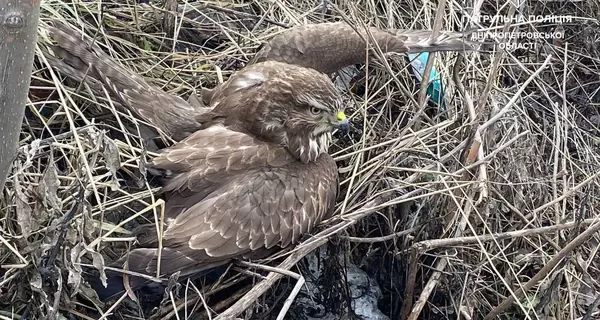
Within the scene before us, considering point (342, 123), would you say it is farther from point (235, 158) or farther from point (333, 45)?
point (333, 45)

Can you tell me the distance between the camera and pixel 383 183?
3.53 metres

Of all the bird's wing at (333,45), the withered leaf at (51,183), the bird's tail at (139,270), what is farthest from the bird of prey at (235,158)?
the withered leaf at (51,183)

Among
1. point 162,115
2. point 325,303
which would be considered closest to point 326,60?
point 162,115

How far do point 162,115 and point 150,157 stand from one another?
22 cm

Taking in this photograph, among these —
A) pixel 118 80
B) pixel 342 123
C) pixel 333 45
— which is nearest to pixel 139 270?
pixel 118 80

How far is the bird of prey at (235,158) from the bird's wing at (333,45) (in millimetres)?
166

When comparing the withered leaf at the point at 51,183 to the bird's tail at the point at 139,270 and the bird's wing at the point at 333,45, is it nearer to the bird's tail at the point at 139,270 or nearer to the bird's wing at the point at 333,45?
the bird's tail at the point at 139,270

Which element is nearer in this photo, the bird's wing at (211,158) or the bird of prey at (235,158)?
the bird of prey at (235,158)

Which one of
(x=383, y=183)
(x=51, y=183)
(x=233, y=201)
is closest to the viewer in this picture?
(x=51, y=183)

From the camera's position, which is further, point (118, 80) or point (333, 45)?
point (333, 45)

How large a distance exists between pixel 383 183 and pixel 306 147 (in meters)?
0.38

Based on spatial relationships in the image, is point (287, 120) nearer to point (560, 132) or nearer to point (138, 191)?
point (138, 191)

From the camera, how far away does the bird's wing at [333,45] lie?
12.8 feet

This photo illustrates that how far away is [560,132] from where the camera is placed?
13.8ft
